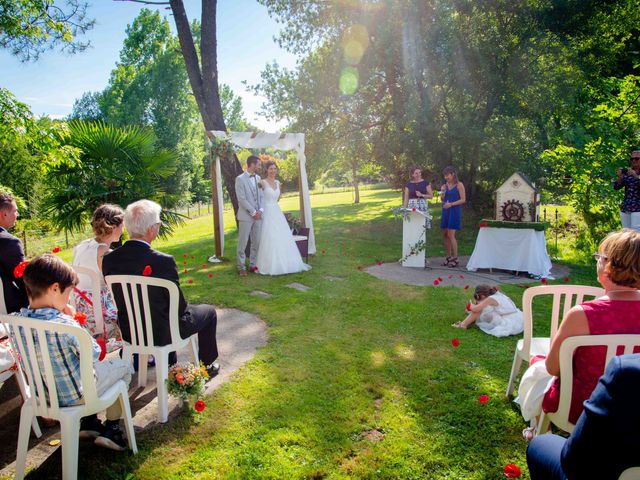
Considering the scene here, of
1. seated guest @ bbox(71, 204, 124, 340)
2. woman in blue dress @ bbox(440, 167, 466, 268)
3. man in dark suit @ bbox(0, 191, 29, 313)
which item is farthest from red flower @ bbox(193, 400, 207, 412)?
woman in blue dress @ bbox(440, 167, 466, 268)

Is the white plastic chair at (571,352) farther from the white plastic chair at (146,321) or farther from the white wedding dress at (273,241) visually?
the white wedding dress at (273,241)

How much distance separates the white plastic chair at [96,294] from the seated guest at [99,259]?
41 mm

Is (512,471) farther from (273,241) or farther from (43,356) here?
(273,241)

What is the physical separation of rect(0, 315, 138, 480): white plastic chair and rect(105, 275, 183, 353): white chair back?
2.41 feet

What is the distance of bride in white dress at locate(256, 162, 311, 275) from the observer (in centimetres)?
775

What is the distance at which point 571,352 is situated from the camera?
209 centimetres

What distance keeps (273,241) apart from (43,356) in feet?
18.2

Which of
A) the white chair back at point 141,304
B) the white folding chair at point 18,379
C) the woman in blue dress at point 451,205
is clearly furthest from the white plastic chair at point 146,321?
the woman in blue dress at point 451,205

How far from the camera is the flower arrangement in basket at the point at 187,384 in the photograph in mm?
3086

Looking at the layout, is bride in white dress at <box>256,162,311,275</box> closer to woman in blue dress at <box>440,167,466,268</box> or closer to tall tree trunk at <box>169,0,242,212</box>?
tall tree trunk at <box>169,0,242,212</box>

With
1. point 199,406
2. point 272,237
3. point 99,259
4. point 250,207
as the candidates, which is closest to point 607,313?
point 199,406

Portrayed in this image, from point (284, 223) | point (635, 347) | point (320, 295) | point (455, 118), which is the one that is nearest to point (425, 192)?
point (284, 223)

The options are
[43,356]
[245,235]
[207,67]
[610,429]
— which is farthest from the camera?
[207,67]

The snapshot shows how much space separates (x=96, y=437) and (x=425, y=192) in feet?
23.4
